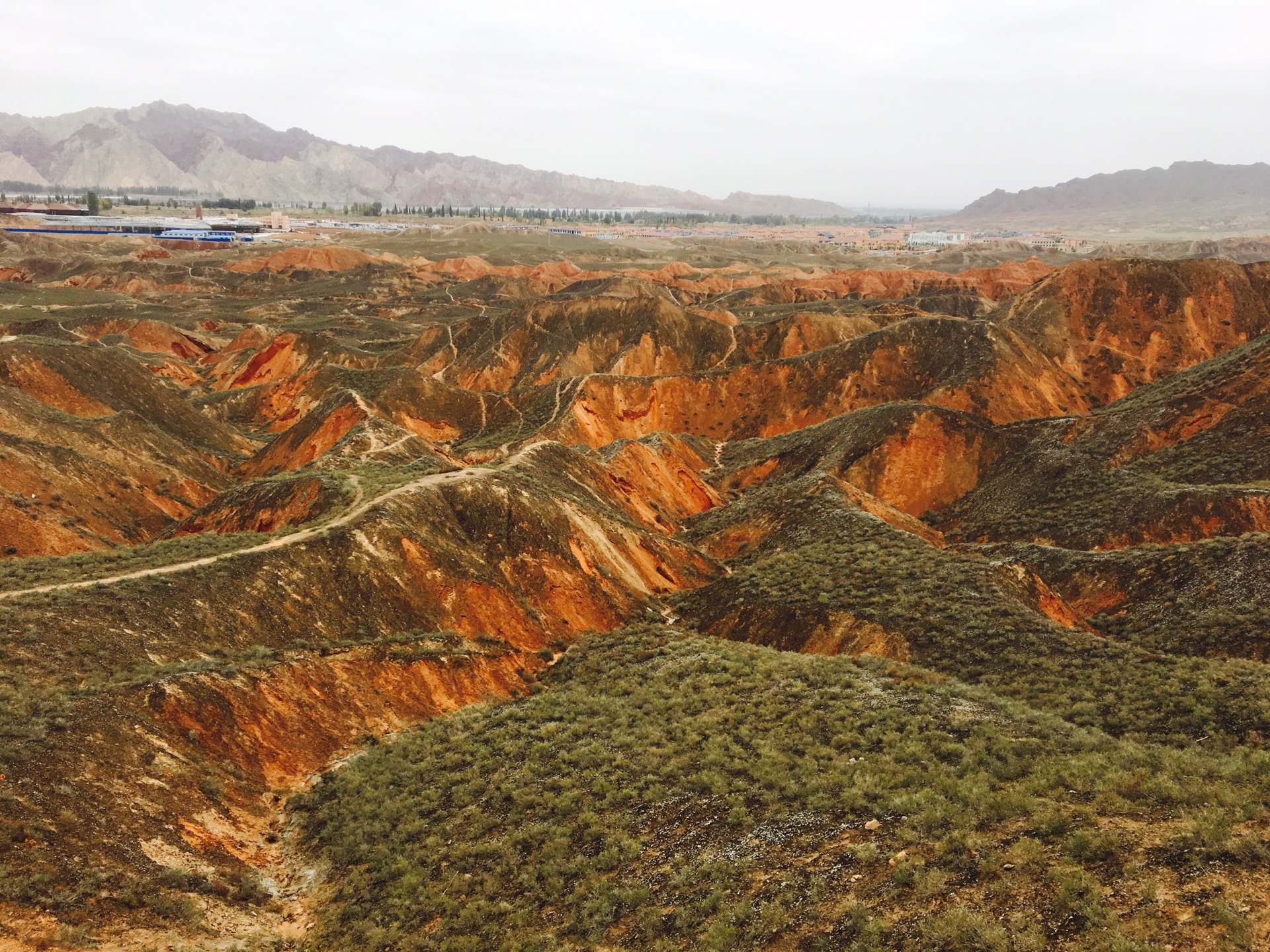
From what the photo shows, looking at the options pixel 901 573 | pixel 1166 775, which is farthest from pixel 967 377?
pixel 1166 775

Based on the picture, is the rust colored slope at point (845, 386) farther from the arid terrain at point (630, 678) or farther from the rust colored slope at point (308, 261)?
the rust colored slope at point (308, 261)

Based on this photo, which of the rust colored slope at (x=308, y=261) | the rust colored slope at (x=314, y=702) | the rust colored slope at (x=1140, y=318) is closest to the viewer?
the rust colored slope at (x=314, y=702)

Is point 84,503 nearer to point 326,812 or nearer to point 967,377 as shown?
point 326,812

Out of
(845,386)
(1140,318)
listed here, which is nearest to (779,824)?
(845,386)

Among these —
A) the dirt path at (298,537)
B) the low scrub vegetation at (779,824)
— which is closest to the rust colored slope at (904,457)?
the dirt path at (298,537)

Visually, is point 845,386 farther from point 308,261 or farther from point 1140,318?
point 308,261
